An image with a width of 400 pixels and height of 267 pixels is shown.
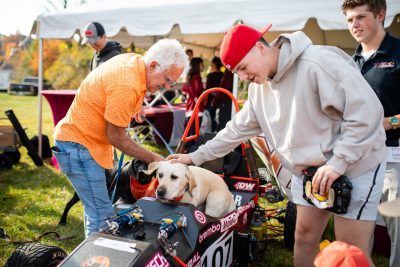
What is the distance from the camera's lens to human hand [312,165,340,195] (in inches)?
69.8

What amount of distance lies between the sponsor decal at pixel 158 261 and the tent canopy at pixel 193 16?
12.6 ft

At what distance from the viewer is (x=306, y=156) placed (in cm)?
191

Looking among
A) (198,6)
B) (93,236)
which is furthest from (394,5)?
(93,236)

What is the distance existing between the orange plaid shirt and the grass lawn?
57.8 inches

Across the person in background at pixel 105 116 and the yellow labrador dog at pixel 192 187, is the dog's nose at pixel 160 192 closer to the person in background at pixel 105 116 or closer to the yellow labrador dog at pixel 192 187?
the yellow labrador dog at pixel 192 187

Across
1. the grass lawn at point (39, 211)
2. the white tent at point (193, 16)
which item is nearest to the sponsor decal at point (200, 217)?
the grass lawn at point (39, 211)

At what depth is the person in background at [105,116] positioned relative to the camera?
2.21 m

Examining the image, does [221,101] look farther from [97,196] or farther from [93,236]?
[93,236]

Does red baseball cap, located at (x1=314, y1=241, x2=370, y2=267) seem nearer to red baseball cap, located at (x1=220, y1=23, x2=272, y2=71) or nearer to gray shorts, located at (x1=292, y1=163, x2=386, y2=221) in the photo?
gray shorts, located at (x1=292, y1=163, x2=386, y2=221)

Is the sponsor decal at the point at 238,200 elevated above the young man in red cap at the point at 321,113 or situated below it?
below

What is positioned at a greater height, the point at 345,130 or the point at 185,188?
the point at 345,130

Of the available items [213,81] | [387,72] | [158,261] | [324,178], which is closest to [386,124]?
[387,72]

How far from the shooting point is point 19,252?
6.85 feet

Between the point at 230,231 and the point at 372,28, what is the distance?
1.59 m
